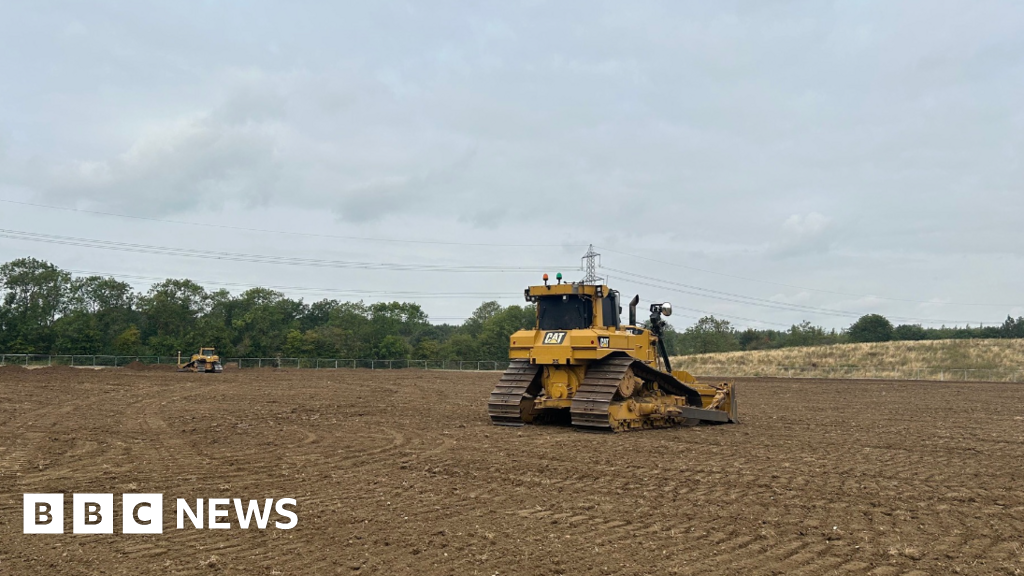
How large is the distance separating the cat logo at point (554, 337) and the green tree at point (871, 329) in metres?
88.6

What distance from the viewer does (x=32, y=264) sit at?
8044cm

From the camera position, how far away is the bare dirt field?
5.67 m

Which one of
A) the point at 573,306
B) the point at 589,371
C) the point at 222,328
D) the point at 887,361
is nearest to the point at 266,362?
the point at 222,328

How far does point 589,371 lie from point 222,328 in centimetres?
6847

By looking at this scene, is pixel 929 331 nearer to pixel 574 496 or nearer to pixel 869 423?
pixel 869 423

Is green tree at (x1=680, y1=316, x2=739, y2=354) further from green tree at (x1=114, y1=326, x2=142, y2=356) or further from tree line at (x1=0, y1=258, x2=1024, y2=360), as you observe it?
green tree at (x1=114, y1=326, x2=142, y2=356)

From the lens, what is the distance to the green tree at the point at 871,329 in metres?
92.8

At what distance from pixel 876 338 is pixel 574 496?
95751mm

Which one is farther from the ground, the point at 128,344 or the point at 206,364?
the point at 128,344

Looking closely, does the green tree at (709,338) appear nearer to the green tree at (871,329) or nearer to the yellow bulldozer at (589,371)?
the green tree at (871,329)

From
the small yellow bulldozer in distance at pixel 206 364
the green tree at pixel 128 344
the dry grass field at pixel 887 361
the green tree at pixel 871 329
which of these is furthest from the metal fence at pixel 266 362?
the green tree at pixel 871 329

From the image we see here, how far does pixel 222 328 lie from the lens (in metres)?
75.6

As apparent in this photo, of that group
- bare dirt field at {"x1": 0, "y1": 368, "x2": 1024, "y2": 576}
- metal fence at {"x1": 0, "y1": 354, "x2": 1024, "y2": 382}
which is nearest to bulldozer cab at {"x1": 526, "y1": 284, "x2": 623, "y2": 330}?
bare dirt field at {"x1": 0, "y1": 368, "x2": 1024, "y2": 576}

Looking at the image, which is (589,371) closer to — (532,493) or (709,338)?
(532,493)
